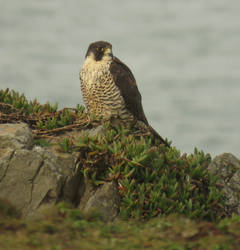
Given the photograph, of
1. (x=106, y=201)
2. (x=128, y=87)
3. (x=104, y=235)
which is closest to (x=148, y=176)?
(x=106, y=201)

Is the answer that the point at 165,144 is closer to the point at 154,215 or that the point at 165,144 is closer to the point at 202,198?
the point at 202,198

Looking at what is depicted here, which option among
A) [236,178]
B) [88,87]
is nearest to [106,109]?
[88,87]

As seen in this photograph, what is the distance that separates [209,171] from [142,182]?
55.2 inches

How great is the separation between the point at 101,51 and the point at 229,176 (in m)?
3.55

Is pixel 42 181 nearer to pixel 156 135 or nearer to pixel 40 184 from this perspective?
pixel 40 184

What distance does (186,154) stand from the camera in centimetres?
799

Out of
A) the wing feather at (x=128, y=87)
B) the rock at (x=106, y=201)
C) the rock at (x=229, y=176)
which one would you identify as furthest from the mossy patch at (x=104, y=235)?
the wing feather at (x=128, y=87)

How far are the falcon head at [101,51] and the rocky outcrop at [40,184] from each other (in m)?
2.59

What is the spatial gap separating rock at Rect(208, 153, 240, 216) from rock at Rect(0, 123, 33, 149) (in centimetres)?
337

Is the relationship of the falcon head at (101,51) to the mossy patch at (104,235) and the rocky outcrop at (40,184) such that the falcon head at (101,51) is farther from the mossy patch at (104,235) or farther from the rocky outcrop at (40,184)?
the mossy patch at (104,235)

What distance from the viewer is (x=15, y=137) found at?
7379mm

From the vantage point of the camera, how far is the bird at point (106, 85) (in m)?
8.77

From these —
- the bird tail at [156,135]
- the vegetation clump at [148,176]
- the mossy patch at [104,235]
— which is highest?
the bird tail at [156,135]

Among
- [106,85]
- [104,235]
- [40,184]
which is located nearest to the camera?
[104,235]
